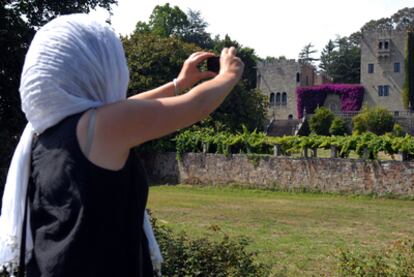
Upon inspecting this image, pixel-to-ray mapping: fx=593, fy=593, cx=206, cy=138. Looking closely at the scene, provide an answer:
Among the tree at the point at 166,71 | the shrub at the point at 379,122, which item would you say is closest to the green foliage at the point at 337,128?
the shrub at the point at 379,122

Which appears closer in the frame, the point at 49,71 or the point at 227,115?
the point at 49,71

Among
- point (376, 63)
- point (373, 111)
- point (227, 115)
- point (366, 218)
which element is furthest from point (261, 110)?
point (376, 63)

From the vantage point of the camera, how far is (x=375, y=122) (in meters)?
44.6

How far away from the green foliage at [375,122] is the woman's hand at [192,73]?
1707 inches

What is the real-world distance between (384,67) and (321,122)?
14.2m

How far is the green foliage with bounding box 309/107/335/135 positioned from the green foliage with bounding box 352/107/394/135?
229 centimetres

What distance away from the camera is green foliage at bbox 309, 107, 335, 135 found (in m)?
46.5

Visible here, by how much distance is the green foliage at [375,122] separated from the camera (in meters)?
44.4

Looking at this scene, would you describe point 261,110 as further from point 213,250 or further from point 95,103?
point 95,103

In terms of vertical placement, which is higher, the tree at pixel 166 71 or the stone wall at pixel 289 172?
the tree at pixel 166 71

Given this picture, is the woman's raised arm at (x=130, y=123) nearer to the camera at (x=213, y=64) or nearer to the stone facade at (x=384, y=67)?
the camera at (x=213, y=64)

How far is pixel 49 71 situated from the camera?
1.63m

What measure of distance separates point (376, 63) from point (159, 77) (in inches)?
1311

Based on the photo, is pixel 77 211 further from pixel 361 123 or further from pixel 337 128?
pixel 337 128
